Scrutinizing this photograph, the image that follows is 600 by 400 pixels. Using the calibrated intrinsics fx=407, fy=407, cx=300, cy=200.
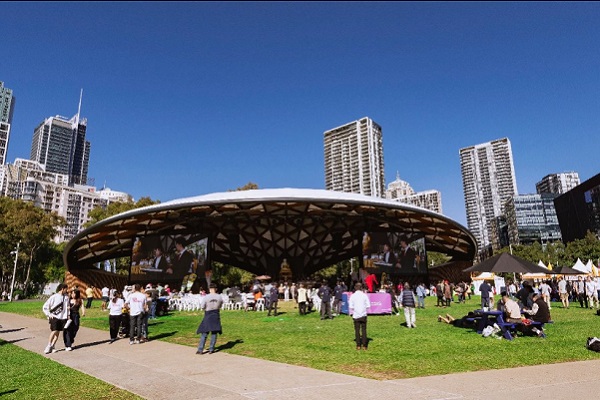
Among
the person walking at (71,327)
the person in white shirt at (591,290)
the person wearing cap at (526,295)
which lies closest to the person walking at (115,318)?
the person walking at (71,327)

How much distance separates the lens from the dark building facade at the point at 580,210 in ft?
276

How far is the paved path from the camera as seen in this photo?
18.8 feet

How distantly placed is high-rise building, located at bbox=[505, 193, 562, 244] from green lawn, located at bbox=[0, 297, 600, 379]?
439ft

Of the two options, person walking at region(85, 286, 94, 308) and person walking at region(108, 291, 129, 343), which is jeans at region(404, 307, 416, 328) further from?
person walking at region(85, 286, 94, 308)

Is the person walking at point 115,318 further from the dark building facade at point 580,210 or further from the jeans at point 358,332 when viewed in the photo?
the dark building facade at point 580,210

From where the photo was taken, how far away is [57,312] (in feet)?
34.9

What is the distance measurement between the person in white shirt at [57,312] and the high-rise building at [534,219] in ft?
473

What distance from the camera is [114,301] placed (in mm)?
13094

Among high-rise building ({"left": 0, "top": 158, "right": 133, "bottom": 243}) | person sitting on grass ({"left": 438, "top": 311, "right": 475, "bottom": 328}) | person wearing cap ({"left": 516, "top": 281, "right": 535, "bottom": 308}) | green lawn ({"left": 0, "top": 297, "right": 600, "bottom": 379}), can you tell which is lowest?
green lawn ({"left": 0, "top": 297, "right": 600, "bottom": 379})

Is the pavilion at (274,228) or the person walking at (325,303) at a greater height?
the pavilion at (274,228)

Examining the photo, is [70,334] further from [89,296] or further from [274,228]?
[274,228]

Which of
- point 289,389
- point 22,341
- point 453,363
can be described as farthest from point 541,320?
point 22,341

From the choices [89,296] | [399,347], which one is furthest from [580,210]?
[399,347]

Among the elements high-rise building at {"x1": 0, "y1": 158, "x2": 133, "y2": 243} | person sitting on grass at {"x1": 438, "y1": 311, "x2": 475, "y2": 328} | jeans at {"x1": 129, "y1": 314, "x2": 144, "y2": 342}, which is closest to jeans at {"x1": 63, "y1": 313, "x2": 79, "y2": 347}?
jeans at {"x1": 129, "y1": 314, "x2": 144, "y2": 342}
